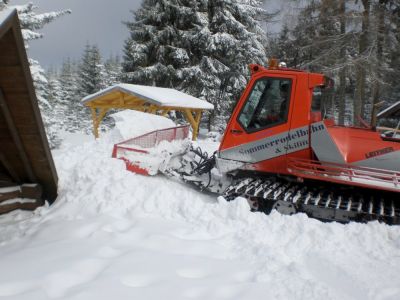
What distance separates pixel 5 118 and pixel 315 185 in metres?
5.15

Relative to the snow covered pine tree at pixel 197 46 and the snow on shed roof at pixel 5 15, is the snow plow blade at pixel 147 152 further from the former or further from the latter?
the snow covered pine tree at pixel 197 46

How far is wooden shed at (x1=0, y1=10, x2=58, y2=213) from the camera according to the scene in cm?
470

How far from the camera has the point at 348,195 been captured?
5.64 metres

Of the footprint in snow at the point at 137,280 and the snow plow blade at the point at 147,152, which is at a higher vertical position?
the snow plow blade at the point at 147,152

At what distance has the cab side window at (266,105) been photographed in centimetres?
578

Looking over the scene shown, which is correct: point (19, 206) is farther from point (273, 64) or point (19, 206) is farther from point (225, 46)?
point (225, 46)

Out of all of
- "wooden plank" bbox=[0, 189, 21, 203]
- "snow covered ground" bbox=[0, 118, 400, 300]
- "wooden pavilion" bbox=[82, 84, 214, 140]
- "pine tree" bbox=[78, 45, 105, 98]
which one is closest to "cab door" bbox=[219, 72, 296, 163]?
"snow covered ground" bbox=[0, 118, 400, 300]

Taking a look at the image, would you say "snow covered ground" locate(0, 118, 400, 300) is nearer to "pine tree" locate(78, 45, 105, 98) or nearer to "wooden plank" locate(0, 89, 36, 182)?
"wooden plank" locate(0, 89, 36, 182)

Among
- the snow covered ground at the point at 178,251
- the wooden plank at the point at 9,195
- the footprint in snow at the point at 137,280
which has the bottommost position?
the wooden plank at the point at 9,195

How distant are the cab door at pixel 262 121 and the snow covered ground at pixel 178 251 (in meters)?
1.11

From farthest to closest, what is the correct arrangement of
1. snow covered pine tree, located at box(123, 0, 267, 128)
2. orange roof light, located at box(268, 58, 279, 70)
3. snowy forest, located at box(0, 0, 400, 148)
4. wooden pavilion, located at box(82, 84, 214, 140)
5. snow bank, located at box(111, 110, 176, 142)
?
snow covered pine tree, located at box(123, 0, 267, 128) < snowy forest, located at box(0, 0, 400, 148) < wooden pavilion, located at box(82, 84, 214, 140) < snow bank, located at box(111, 110, 176, 142) < orange roof light, located at box(268, 58, 279, 70)

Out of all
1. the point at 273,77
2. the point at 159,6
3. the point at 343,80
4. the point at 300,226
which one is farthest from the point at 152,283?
the point at 159,6

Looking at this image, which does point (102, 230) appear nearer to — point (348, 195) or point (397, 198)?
point (348, 195)

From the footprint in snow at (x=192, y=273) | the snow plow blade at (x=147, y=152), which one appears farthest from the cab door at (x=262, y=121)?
the footprint in snow at (x=192, y=273)
